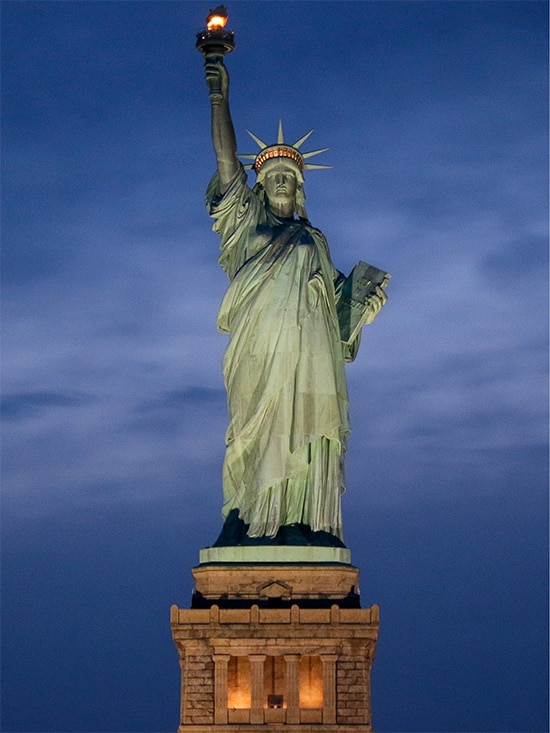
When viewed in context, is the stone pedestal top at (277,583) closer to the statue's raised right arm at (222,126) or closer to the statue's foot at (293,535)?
the statue's foot at (293,535)

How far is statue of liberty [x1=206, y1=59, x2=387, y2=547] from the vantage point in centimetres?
3741

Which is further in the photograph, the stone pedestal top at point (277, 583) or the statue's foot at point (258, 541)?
the statue's foot at point (258, 541)

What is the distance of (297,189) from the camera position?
39.6 m

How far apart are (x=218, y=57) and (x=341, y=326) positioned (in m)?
5.43

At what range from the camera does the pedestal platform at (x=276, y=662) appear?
35.4 meters

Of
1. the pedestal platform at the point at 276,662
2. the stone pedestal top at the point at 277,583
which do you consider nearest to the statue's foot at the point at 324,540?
the stone pedestal top at the point at 277,583

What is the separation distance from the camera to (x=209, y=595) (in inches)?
1435

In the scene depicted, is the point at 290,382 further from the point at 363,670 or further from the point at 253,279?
the point at 363,670

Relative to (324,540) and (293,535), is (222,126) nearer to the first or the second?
(293,535)

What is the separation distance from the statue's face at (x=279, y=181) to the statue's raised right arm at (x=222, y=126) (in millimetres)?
731

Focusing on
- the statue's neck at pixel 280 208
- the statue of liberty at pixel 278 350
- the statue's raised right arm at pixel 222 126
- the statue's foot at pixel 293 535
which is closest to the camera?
the statue's foot at pixel 293 535

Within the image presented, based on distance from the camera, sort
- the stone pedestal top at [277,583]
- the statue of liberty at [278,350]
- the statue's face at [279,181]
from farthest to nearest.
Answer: the statue's face at [279,181], the statue of liberty at [278,350], the stone pedestal top at [277,583]

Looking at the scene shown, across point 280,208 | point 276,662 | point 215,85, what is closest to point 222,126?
point 215,85

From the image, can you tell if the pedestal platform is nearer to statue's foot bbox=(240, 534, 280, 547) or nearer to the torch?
statue's foot bbox=(240, 534, 280, 547)
